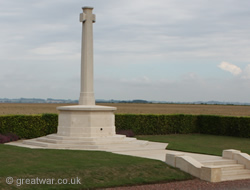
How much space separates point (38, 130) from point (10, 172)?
12.7 m

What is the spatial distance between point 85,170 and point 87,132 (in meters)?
7.47

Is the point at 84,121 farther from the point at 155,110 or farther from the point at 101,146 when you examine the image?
the point at 155,110

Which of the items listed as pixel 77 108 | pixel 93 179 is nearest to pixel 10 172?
pixel 93 179

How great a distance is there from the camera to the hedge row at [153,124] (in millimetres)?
23750

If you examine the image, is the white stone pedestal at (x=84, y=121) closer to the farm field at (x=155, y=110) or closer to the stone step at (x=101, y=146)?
the stone step at (x=101, y=146)

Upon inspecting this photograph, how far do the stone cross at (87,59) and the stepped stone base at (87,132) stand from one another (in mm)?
936

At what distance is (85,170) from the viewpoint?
41.2 ft

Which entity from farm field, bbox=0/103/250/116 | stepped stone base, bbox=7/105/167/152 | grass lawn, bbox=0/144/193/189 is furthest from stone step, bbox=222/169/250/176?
farm field, bbox=0/103/250/116

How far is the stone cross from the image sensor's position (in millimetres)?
20812

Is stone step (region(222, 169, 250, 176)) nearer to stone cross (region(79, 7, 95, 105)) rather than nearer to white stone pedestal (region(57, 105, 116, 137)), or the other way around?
white stone pedestal (region(57, 105, 116, 137))

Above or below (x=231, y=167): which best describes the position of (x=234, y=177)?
below

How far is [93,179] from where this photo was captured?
39.3 ft

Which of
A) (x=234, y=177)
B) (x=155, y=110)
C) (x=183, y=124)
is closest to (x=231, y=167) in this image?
(x=234, y=177)

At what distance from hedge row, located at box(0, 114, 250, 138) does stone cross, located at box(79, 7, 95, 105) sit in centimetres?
506
